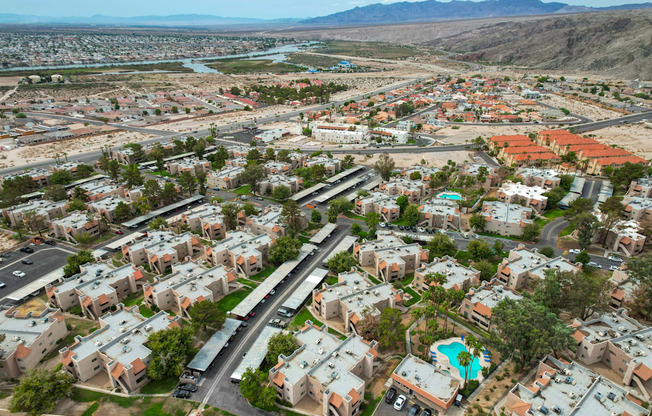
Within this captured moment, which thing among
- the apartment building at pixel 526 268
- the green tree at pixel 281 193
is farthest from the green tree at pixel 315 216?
the apartment building at pixel 526 268

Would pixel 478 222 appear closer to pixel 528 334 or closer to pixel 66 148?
pixel 528 334

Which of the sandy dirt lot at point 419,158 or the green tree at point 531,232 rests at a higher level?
the green tree at point 531,232

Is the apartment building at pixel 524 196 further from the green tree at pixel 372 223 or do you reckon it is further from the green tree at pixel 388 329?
the green tree at pixel 388 329

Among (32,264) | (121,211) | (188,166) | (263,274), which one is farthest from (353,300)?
(188,166)

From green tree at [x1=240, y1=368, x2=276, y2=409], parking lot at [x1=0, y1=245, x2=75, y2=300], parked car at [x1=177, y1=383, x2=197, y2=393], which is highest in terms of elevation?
green tree at [x1=240, y1=368, x2=276, y2=409]

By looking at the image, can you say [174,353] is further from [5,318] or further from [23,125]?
[23,125]

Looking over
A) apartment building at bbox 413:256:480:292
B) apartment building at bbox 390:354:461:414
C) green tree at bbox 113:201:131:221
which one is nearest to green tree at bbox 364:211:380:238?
apartment building at bbox 413:256:480:292

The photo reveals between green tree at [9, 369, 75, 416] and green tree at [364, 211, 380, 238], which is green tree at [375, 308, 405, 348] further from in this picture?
green tree at [9, 369, 75, 416]
